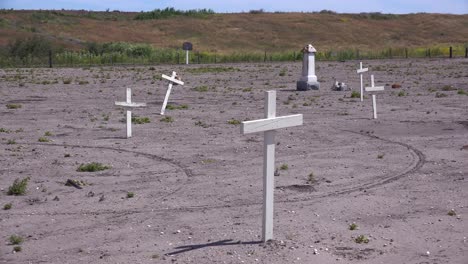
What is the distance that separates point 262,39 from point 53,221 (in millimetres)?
87015

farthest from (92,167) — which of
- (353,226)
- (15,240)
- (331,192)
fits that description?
(353,226)

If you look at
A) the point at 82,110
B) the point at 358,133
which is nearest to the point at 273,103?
the point at 358,133

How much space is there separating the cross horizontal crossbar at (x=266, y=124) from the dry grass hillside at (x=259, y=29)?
7448 centimetres

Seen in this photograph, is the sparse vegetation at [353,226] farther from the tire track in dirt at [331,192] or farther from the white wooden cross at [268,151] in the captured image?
the tire track in dirt at [331,192]

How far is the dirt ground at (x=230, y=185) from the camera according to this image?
8711mm

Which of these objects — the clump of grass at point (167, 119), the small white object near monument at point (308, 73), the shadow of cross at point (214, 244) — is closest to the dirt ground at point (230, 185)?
the shadow of cross at point (214, 244)

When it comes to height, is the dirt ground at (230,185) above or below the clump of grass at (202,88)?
below

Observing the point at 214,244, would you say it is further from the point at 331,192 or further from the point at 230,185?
the point at 230,185

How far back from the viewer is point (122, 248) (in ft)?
28.5

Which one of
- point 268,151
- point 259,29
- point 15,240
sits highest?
point 259,29

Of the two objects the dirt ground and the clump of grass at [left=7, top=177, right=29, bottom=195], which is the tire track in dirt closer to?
the dirt ground

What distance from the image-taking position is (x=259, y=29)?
102 m

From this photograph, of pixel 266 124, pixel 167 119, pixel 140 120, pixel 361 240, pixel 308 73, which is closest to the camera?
pixel 266 124

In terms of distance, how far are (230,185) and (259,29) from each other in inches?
3561
